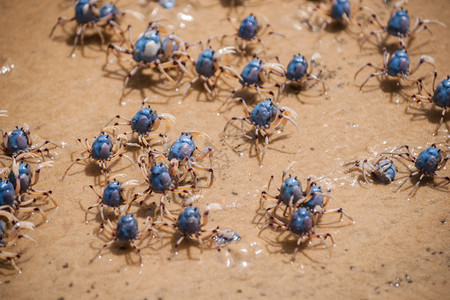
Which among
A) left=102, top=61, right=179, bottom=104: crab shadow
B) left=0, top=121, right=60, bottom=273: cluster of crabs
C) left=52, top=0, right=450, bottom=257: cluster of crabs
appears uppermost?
left=52, top=0, right=450, bottom=257: cluster of crabs

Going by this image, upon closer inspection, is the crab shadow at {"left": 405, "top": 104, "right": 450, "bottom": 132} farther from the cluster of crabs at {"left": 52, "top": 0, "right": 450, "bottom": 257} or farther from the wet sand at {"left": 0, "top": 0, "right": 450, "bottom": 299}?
the cluster of crabs at {"left": 52, "top": 0, "right": 450, "bottom": 257}

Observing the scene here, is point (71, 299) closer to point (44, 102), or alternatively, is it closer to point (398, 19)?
point (44, 102)

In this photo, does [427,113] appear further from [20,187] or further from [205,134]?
[20,187]

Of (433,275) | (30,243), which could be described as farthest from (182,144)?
(433,275)

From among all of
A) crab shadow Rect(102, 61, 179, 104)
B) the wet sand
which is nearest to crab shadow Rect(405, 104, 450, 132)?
the wet sand

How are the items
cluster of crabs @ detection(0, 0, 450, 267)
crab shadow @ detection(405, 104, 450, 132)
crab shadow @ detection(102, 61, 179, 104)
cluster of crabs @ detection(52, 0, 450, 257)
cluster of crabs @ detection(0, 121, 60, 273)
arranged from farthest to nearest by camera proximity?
1. crab shadow @ detection(102, 61, 179, 104)
2. crab shadow @ detection(405, 104, 450, 132)
3. cluster of crabs @ detection(52, 0, 450, 257)
4. cluster of crabs @ detection(0, 0, 450, 267)
5. cluster of crabs @ detection(0, 121, 60, 273)

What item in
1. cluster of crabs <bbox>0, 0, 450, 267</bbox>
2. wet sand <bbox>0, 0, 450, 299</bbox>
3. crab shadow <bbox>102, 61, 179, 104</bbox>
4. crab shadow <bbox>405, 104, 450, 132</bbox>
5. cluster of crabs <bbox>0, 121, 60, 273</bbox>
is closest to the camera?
wet sand <bbox>0, 0, 450, 299</bbox>

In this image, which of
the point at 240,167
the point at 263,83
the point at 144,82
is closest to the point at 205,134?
the point at 240,167
